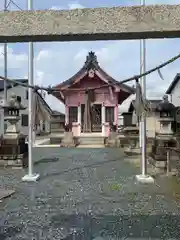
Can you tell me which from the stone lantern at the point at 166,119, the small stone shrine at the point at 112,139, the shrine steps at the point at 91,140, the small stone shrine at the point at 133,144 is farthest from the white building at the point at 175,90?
the stone lantern at the point at 166,119

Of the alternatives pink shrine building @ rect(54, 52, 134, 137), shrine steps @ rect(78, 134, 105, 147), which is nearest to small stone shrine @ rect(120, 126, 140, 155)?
shrine steps @ rect(78, 134, 105, 147)

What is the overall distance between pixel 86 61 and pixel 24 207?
74.7 feet

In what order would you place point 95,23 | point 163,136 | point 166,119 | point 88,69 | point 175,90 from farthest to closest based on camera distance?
point 175,90
point 88,69
point 166,119
point 163,136
point 95,23

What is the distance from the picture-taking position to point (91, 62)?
95.6ft

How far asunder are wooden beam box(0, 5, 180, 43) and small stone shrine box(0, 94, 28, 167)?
10.5 meters

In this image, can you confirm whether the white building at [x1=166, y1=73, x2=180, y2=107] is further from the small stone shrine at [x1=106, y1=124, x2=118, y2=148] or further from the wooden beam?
the wooden beam

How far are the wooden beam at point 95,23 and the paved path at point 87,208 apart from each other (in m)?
3.22

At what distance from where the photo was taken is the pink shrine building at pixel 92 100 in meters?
28.8

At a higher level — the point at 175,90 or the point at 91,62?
the point at 91,62

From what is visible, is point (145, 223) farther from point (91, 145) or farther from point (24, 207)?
point (91, 145)

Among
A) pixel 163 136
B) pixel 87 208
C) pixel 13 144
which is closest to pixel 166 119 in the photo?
pixel 163 136

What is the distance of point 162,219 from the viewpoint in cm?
655

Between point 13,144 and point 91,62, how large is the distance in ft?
53.6

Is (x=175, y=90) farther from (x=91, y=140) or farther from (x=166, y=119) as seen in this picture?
(x=166, y=119)
